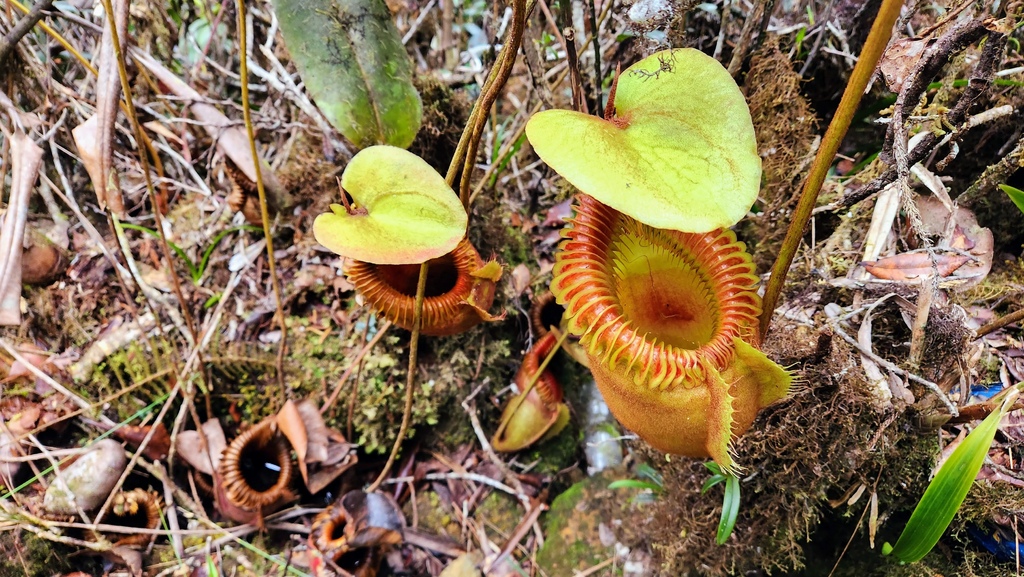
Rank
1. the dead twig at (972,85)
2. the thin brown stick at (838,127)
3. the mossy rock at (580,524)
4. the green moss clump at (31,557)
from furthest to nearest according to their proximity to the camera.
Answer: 1. the mossy rock at (580,524)
2. the green moss clump at (31,557)
3. the dead twig at (972,85)
4. the thin brown stick at (838,127)

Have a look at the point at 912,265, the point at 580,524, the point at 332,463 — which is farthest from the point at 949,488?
the point at 332,463

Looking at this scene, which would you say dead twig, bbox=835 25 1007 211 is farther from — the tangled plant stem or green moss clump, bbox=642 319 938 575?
the tangled plant stem

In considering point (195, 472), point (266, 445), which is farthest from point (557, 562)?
point (195, 472)

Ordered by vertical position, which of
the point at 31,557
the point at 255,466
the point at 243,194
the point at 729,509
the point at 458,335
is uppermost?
the point at 243,194

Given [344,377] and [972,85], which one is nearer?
[972,85]

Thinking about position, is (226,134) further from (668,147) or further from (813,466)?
(813,466)

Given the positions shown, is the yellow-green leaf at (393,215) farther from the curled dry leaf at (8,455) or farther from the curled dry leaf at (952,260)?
the curled dry leaf at (8,455)

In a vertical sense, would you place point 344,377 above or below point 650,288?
below

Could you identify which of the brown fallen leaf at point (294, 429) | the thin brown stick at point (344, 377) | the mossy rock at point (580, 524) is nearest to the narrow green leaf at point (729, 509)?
the mossy rock at point (580, 524)
